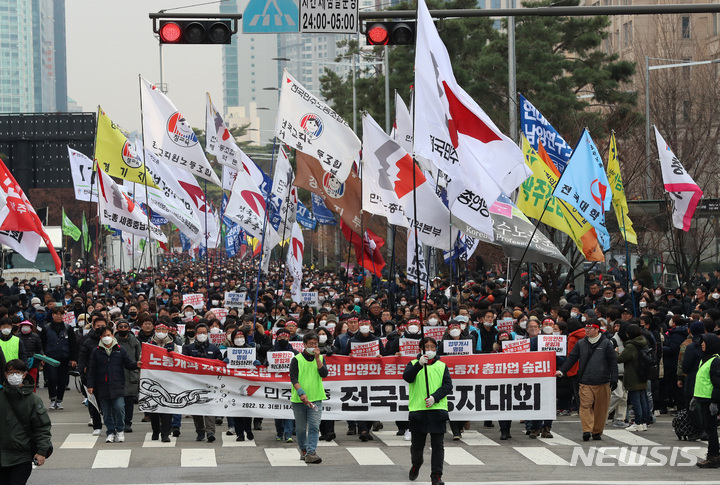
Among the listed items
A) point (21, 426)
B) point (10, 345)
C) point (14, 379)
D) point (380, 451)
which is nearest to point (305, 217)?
point (10, 345)

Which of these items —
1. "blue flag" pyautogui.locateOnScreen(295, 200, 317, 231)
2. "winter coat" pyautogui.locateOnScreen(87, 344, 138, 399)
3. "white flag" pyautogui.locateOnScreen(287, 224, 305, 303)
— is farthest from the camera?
"blue flag" pyautogui.locateOnScreen(295, 200, 317, 231)

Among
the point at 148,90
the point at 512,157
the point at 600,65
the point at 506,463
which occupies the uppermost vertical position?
the point at 600,65

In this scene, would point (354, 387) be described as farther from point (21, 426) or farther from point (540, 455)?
point (21, 426)

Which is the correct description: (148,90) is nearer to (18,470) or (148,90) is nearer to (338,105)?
(18,470)

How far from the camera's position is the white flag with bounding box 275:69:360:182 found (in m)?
20.0

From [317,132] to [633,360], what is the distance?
24.9ft

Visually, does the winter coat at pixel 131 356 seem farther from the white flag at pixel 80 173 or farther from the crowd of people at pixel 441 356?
the white flag at pixel 80 173

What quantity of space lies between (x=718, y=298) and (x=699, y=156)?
14.7 m

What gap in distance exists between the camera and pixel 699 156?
3544 cm

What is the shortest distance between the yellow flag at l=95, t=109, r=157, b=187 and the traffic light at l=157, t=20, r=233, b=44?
32.2 ft

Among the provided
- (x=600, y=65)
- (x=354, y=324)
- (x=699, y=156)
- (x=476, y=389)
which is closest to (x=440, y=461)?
(x=476, y=389)

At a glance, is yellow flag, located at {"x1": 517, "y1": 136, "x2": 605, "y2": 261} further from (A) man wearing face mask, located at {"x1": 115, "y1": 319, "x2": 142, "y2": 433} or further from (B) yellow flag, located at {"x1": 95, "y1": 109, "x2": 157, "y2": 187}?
(B) yellow flag, located at {"x1": 95, "y1": 109, "x2": 157, "y2": 187}

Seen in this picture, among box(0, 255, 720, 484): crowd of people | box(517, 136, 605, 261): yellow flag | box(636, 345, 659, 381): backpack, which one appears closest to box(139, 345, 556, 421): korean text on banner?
box(0, 255, 720, 484): crowd of people

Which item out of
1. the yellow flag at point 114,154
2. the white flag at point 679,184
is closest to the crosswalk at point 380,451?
the white flag at point 679,184
